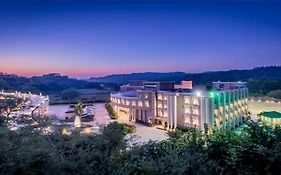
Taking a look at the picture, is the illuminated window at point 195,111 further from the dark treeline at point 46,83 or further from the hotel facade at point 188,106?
the dark treeline at point 46,83

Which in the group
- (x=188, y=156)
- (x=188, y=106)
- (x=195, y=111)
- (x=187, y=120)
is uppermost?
(x=188, y=156)

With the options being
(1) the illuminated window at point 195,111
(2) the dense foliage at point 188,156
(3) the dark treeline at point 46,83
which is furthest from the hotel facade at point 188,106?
(3) the dark treeline at point 46,83

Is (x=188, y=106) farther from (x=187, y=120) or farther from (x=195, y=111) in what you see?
(x=187, y=120)

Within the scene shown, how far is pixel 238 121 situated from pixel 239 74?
52.3 metres

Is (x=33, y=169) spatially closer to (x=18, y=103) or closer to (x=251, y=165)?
(x=251, y=165)

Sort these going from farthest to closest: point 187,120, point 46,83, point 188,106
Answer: point 46,83, point 187,120, point 188,106

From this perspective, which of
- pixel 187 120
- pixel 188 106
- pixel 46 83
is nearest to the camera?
pixel 188 106

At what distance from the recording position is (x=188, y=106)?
2114cm

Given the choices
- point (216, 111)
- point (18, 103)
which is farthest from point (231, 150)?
point (18, 103)

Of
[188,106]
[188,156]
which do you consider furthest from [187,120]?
Answer: [188,156]

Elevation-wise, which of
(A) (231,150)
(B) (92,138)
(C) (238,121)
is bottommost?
(C) (238,121)

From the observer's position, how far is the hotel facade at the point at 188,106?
20.0 m

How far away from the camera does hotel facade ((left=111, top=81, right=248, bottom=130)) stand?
65.8ft

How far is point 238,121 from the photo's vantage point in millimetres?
23500
